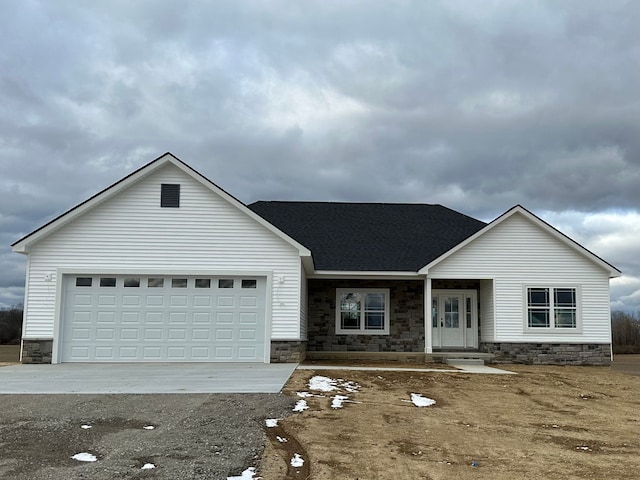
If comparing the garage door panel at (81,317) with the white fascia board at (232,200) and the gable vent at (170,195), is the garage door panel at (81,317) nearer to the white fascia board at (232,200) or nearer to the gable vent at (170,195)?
the gable vent at (170,195)

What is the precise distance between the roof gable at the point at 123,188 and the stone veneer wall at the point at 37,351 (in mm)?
2486

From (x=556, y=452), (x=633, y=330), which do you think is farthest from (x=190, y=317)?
(x=633, y=330)

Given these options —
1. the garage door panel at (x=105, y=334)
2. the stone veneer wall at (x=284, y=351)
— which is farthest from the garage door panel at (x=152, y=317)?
the stone veneer wall at (x=284, y=351)

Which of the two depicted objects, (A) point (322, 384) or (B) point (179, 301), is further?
(B) point (179, 301)

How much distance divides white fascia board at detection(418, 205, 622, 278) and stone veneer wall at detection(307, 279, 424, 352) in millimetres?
2131

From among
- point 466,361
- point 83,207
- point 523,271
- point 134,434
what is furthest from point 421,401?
point 83,207

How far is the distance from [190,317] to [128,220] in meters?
3.18

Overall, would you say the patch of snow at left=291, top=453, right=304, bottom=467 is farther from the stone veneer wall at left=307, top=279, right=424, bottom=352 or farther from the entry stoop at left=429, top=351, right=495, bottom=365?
the stone veneer wall at left=307, top=279, right=424, bottom=352

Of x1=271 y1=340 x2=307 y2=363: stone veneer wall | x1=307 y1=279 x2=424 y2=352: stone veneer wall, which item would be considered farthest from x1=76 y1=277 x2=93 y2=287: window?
x1=307 y1=279 x2=424 y2=352: stone veneer wall

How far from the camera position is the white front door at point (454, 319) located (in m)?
20.4

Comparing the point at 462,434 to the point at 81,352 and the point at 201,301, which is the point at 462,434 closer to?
the point at 201,301

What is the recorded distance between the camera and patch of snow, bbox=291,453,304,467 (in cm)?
640

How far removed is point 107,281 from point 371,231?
9590 millimetres

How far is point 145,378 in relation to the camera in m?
12.9
